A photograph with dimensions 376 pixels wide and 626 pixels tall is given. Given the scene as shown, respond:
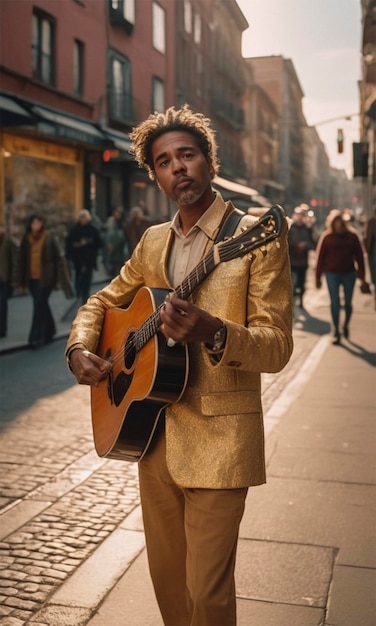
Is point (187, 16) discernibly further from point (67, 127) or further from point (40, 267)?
point (40, 267)

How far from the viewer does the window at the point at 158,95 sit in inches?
1252

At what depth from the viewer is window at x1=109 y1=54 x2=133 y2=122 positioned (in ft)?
88.7

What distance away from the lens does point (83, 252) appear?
14.6 meters

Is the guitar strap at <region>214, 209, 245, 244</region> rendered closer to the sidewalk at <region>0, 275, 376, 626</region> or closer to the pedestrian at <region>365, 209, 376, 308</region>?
the sidewalk at <region>0, 275, 376, 626</region>

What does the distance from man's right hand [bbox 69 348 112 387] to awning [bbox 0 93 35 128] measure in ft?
52.2

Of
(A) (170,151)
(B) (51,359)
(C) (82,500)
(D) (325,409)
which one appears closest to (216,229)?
(A) (170,151)

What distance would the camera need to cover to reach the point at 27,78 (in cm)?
2038

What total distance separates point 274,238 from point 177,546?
3.60 feet

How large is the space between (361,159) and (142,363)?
56.7ft

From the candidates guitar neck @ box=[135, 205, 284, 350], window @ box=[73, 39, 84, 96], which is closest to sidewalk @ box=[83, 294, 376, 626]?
guitar neck @ box=[135, 205, 284, 350]

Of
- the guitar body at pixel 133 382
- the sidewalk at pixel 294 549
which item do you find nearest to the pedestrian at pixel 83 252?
the sidewalk at pixel 294 549

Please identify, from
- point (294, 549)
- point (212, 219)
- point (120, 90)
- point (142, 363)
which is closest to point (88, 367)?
point (142, 363)

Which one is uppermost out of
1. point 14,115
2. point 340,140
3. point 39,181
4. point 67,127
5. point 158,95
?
point 158,95

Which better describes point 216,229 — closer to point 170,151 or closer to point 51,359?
point 170,151
